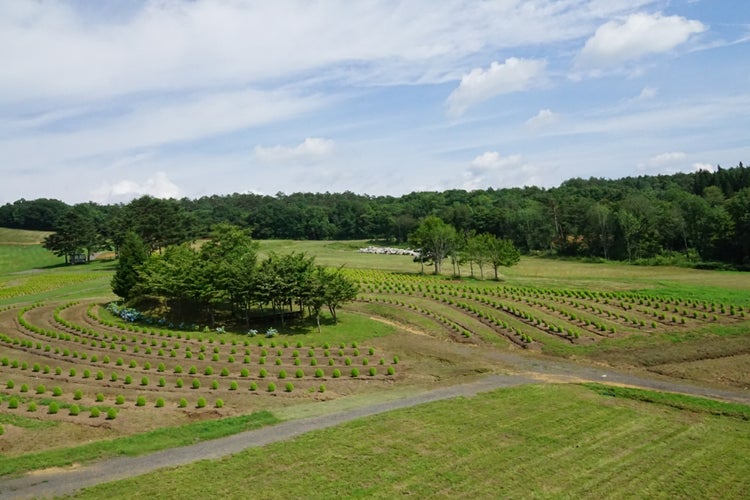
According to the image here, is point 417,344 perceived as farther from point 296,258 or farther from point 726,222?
point 726,222

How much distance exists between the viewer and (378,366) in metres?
34.8

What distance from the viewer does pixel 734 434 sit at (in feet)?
73.7

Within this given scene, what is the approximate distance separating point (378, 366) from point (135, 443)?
16407 millimetres

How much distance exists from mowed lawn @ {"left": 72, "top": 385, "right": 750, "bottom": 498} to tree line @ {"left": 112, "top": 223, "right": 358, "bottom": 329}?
1939 centimetres

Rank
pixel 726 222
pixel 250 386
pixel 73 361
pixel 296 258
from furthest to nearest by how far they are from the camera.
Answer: pixel 726 222 < pixel 296 258 < pixel 73 361 < pixel 250 386

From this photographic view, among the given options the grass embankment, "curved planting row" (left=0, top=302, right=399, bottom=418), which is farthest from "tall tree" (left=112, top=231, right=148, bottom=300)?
the grass embankment

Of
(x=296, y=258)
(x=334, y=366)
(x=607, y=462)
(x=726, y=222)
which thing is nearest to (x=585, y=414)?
(x=607, y=462)

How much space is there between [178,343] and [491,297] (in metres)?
32.5

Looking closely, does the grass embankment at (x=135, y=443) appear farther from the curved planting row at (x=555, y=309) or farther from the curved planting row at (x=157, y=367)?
the curved planting row at (x=555, y=309)

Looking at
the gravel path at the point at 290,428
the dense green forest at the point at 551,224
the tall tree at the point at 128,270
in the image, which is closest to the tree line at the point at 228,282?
the tall tree at the point at 128,270

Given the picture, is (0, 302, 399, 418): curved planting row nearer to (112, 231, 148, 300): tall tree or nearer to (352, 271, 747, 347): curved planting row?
(112, 231, 148, 300): tall tree

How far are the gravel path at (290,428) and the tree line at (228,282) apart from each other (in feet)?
49.2

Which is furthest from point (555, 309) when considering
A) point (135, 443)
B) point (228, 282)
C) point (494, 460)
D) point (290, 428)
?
point (135, 443)

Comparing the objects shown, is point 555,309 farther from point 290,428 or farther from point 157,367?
point 157,367
